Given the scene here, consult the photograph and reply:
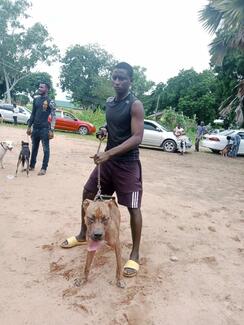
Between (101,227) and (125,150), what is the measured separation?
0.80m

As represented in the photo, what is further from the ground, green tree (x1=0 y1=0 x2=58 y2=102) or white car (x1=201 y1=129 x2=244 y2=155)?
green tree (x1=0 y1=0 x2=58 y2=102)

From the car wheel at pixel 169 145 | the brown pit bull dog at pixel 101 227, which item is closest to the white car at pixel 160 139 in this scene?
the car wheel at pixel 169 145

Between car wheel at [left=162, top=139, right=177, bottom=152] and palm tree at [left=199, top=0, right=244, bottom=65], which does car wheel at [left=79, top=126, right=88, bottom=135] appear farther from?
palm tree at [left=199, top=0, right=244, bottom=65]

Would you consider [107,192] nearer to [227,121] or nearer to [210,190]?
[210,190]

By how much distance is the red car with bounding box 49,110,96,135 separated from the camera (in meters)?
21.3

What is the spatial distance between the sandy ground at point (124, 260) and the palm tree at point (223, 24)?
299 inches

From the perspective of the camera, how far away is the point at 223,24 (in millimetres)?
13445

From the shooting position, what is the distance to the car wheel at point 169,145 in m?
17.5

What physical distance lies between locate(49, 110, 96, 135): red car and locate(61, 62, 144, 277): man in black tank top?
58.6ft

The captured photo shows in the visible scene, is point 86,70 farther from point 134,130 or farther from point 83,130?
point 134,130

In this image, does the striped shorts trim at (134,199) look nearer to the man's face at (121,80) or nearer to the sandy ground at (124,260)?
the sandy ground at (124,260)

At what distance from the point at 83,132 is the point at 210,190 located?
14.1 meters

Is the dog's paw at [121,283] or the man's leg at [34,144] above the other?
the man's leg at [34,144]

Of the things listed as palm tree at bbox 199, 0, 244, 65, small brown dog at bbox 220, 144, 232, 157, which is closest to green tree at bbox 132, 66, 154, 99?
small brown dog at bbox 220, 144, 232, 157
